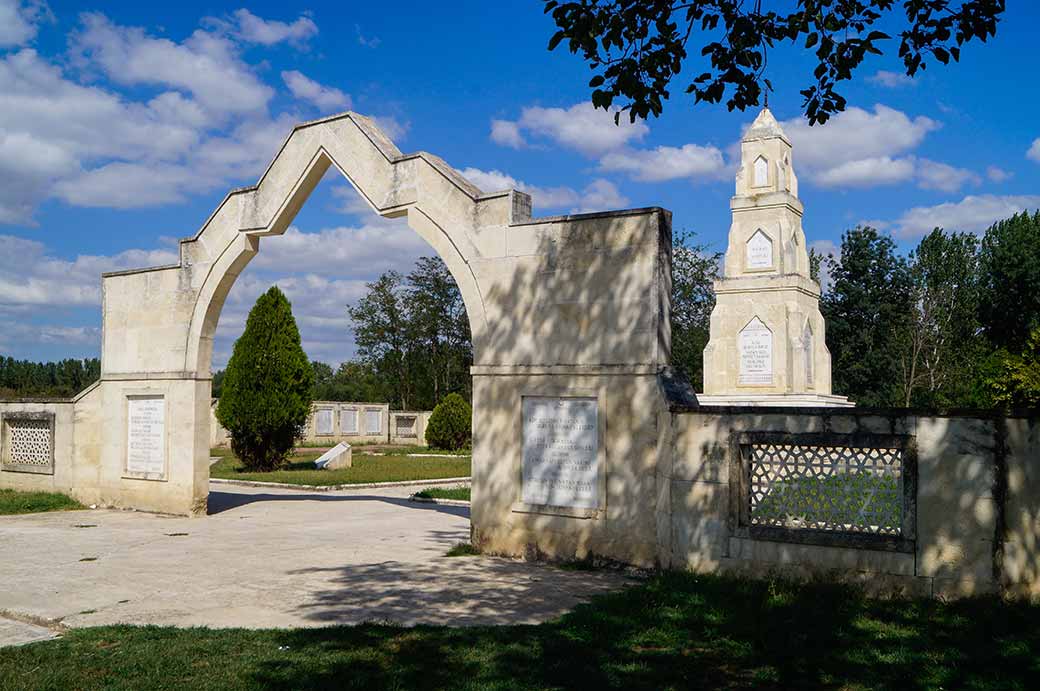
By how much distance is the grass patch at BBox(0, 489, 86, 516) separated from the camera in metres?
14.0

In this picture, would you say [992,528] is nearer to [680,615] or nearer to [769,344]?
[680,615]

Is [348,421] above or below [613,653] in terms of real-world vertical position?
above

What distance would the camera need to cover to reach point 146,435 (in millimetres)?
14008

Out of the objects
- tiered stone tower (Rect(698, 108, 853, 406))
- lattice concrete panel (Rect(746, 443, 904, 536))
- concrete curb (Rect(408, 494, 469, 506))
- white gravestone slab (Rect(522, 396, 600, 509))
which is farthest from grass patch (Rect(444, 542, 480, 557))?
tiered stone tower (Rect(698, 108, 853, 406))

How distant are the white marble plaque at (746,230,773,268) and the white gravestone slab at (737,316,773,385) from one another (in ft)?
4.10

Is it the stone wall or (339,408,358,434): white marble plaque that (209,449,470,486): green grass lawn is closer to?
the stone wall

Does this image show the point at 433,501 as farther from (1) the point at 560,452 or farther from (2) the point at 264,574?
(2) the point at 264,574

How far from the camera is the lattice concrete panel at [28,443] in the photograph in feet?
50.0

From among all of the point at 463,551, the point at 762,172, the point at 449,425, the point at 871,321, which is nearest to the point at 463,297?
the point at 463,551

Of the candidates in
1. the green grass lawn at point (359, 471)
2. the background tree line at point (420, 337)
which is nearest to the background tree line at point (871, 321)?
the background tree line at point (420, 337)

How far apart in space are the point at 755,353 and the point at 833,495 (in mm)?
12828

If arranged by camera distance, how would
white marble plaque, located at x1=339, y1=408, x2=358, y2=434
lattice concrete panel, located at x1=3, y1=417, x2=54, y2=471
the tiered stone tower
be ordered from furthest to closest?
1. white marble plaque, located at x1=339, y1=408, x2=358, y2=434
2. the tiered stone tower
3. lattice concrete panel, located at x1=3, y1=417, x2=54, y2=471

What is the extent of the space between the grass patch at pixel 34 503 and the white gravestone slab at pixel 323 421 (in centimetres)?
2010

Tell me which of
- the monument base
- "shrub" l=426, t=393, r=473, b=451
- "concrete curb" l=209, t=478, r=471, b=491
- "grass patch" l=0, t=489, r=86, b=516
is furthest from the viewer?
"shrub" l=426, t=393, r=473, b=451
